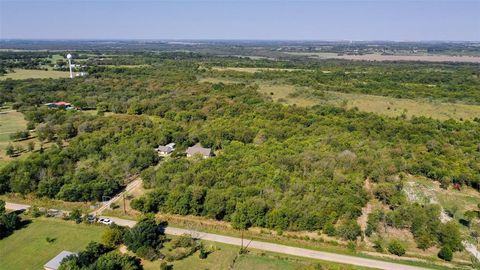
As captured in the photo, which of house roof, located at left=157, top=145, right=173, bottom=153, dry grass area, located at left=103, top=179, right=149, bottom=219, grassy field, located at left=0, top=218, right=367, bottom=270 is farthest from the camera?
house roof, located at left=157, top=145, right=173, bottom=153

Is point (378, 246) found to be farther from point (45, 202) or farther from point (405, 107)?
point (405, 107)

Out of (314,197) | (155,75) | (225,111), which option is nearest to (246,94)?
(225,111)

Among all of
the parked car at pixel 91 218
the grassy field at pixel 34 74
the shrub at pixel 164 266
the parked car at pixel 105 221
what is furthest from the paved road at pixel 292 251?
the grassy field at pixel 34 74

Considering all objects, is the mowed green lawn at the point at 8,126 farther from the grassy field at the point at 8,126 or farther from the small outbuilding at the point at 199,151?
the small outbuilding at the point at 199,151

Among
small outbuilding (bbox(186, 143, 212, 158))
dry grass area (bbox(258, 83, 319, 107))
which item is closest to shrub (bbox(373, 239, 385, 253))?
small outbuilding (bbox(186, 143, 212, 158))

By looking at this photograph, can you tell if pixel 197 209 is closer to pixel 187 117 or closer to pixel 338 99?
pixel 187 117

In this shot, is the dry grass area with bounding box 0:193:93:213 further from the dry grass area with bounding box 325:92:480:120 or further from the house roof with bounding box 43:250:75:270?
the dry grass area with bounding box 325:92:480:120

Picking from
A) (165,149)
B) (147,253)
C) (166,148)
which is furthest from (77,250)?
(166,148)
